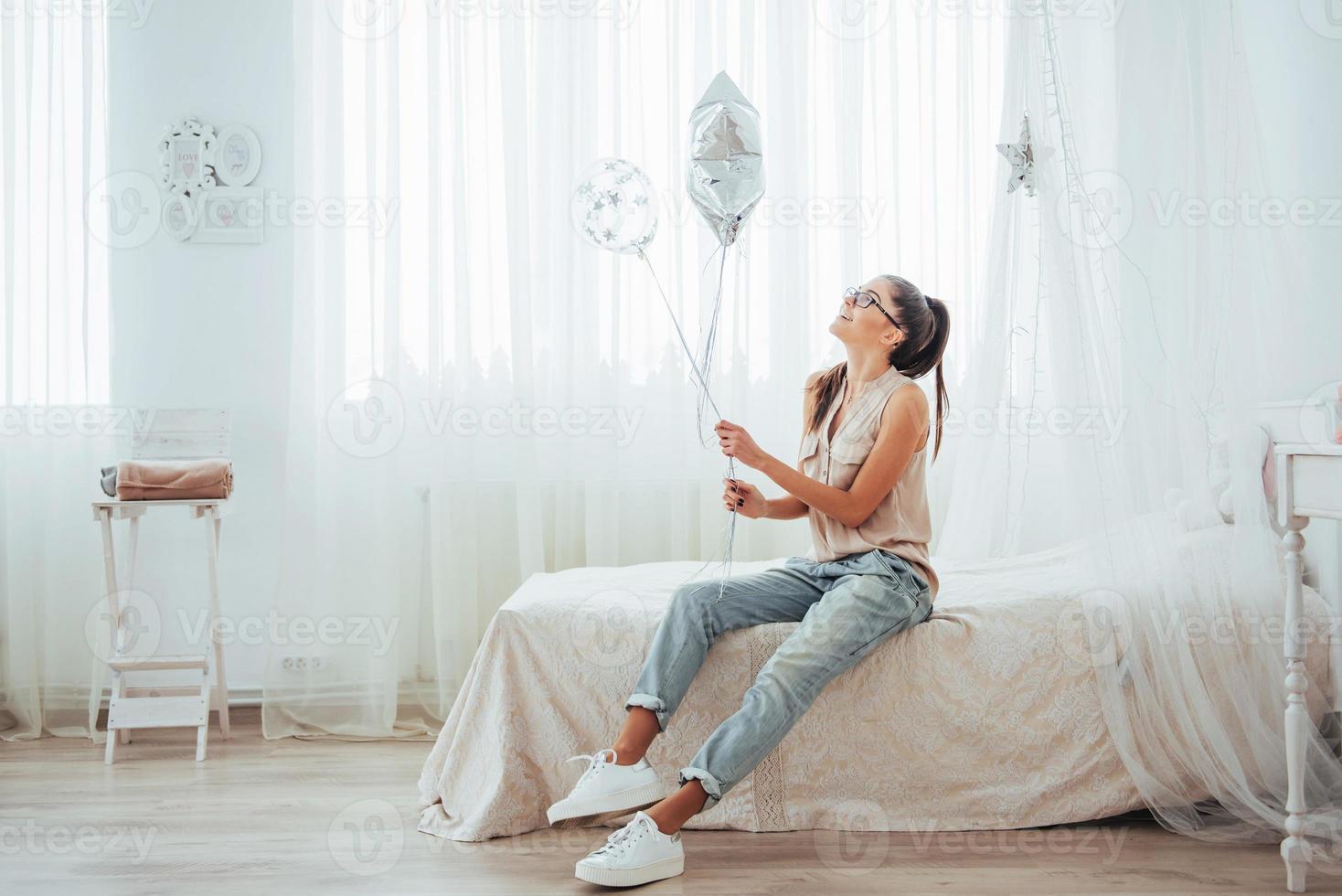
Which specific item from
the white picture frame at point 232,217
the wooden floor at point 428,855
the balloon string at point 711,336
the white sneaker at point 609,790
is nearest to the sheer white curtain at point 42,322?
the white picture frame at point 232,217

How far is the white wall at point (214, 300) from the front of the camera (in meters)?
3.32

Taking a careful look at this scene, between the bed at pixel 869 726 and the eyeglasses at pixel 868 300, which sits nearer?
the bed at pixel 869 726

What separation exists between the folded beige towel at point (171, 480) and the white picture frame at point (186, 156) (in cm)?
94

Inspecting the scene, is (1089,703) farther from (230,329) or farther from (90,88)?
(90,88)

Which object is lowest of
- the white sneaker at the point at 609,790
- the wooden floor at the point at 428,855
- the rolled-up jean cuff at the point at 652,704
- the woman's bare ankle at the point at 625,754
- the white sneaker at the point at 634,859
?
the wooden floor at the point at 428,855

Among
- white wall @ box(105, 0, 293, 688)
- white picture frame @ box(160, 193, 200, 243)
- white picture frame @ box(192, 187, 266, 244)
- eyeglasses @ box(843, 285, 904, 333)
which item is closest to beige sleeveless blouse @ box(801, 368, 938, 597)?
eyeglasses @ box(843, 285, 904, 333)

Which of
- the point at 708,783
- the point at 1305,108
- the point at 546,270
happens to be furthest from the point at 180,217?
the point at 1305,108

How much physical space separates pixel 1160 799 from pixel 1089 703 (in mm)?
234

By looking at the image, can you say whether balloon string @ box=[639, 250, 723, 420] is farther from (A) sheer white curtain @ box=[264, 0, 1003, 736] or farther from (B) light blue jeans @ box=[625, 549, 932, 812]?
(B) light blue jeans @ box=[625, 549, 932, 812]

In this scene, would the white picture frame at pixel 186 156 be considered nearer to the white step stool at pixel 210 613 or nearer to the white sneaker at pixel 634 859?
the white step stool at pixel 210 613

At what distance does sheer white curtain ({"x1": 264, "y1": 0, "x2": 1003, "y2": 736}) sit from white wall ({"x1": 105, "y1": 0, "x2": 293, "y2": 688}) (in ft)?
0.73

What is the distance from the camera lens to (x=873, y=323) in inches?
90.7

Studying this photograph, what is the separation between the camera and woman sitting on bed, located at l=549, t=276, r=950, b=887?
6.30ft

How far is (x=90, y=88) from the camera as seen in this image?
3.20m
